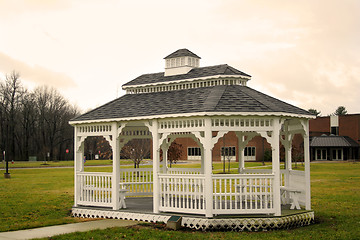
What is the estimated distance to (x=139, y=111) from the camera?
45.5 feet

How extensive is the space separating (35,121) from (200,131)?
74.4m

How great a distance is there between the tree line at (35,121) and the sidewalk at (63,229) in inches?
2247

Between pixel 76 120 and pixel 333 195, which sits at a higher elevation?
pixel 76 120

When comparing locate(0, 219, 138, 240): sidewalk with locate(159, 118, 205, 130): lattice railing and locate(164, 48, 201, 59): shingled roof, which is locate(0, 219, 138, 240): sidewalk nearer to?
locate(159, 118, 205, 130): lattice railing

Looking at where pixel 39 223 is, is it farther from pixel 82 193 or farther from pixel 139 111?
pixel 139 111

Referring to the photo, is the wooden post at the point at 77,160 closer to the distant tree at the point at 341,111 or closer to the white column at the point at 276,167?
the white column at the point at 276,167

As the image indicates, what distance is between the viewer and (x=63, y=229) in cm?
1214

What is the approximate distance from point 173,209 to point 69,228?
3083 millimetres

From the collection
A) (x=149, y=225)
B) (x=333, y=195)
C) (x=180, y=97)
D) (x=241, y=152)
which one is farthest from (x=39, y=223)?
(x=333, y=195)

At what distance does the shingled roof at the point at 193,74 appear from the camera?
14.7 meters

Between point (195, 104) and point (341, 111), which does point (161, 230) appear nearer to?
point (195, 104)

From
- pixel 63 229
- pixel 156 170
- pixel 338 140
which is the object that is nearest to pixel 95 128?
pixel 156 170

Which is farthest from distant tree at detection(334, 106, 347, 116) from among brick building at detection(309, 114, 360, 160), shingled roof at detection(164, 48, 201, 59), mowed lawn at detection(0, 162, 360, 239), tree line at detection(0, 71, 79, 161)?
shingled roof at detection(164, 48, 201, 59)

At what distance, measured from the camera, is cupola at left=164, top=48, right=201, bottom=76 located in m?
16.3
